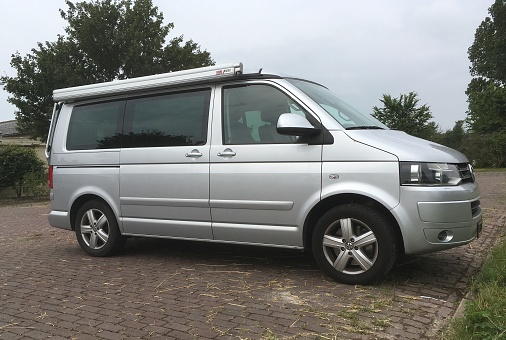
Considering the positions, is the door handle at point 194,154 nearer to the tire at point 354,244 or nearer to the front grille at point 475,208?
the tire at point 354,244

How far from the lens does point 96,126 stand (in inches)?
232

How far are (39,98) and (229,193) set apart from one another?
16861mm

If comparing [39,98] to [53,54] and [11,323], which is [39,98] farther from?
[11,323]

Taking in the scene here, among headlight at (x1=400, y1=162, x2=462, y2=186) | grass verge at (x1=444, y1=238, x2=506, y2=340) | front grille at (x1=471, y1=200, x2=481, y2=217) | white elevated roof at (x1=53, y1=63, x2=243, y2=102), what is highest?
white elevated roof at (x1=53, y1=63, x2=243, y2=102)

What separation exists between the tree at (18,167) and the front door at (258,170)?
13814 mm

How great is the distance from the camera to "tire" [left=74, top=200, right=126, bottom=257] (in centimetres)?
573

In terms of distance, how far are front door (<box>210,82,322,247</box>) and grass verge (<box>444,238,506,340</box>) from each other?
1.56 m

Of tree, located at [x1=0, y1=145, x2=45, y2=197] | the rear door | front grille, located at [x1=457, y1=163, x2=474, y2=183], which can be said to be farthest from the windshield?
tree, located at [x1=0, y1=145, x2=45, y2=197]

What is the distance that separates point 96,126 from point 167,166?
4.63ft

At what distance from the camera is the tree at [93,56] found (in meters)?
18.8

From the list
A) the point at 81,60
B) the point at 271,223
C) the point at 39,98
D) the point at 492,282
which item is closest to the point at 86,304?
the point at 271,223

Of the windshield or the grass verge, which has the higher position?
the windshield

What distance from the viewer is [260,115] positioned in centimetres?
471

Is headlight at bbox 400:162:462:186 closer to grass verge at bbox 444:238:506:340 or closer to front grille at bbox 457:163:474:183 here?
front grille at bbox 457:163:474:183
